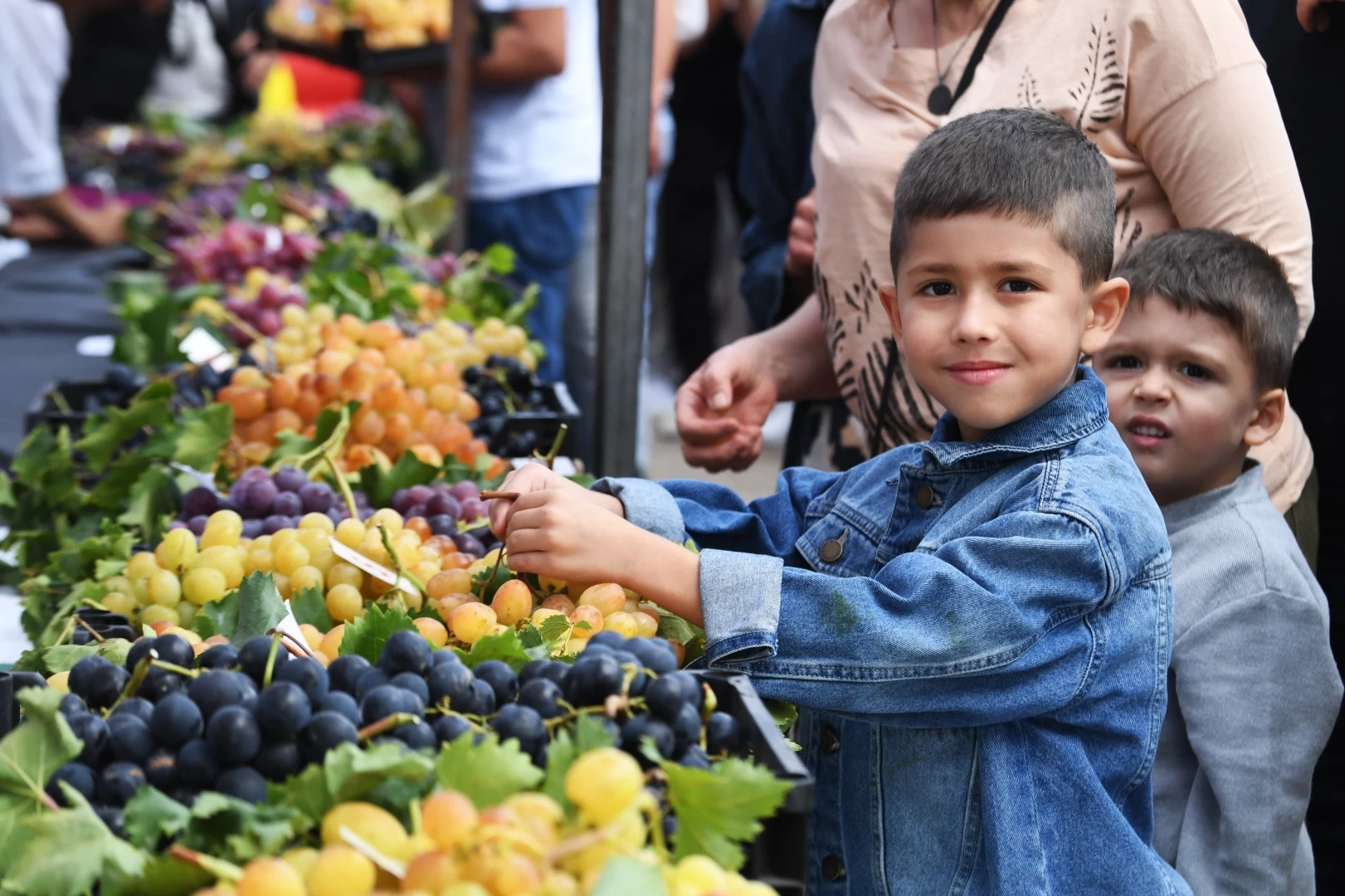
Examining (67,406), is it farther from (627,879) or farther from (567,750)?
(627,879)

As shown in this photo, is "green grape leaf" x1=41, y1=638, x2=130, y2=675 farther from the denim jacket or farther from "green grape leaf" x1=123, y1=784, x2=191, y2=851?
the denim jacket

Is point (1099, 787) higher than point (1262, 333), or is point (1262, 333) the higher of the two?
point (1262, 333)

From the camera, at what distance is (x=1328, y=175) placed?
1735 mm

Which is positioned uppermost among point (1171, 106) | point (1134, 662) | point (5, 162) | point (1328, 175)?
point (1171, 106)

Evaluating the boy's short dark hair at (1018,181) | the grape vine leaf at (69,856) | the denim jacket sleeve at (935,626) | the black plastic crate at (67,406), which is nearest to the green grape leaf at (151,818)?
the grape vine leaf at (69,856)

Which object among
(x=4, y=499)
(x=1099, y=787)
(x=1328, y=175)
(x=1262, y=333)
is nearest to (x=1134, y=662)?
(x=1099, y=787)

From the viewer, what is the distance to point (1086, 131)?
5.26 feet

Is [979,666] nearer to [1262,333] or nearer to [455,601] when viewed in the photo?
[455,601]

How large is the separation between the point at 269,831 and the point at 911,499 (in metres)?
0.75

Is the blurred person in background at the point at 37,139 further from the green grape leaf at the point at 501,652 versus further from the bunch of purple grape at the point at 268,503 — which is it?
the green grape leaf at the point at 501,652

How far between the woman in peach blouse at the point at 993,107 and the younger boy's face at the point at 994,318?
41 centimetres

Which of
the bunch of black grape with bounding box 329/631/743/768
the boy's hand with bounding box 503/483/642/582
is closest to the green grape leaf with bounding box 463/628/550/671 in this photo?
the bunch of black grape with bounding box 329/631/743/768

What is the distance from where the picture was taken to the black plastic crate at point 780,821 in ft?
3.00

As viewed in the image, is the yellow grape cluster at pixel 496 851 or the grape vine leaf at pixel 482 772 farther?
the grape vine leaf at pixel 482 772
